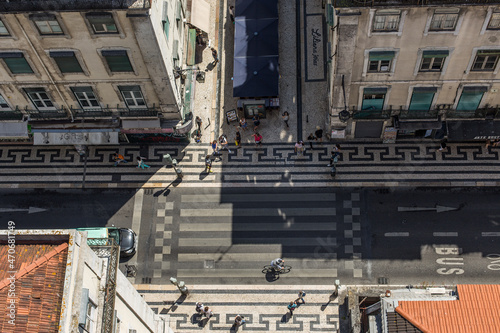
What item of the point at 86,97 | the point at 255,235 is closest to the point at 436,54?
the point at 255,235

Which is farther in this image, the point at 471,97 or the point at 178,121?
the point at 178,121

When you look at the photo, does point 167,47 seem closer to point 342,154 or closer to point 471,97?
point 342,154

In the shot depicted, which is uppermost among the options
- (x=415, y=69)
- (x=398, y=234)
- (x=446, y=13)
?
(x=446, y=13)

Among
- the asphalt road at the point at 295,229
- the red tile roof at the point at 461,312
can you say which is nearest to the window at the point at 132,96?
the asphalt road at the point at 295,229

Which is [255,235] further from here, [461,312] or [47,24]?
[47,24]

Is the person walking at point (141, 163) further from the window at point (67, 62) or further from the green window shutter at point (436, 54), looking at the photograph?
the green window shutter at point (436, 54)

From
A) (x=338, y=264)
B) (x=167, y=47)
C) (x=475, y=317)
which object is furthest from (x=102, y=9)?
(x=475, y=317)
